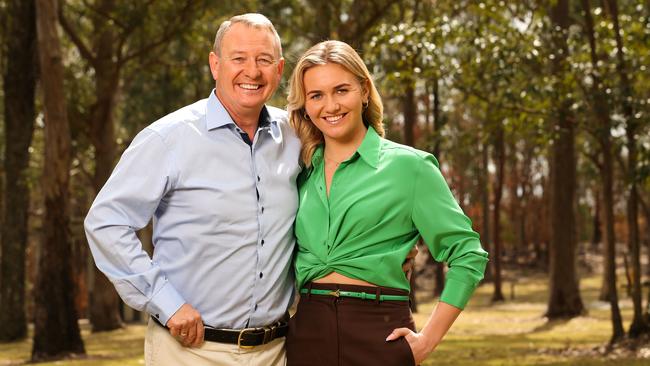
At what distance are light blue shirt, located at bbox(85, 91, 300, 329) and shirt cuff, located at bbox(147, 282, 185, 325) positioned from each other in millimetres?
20

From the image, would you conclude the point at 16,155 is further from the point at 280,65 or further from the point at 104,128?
the point at 280,65

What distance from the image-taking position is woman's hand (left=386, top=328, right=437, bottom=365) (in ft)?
14.3

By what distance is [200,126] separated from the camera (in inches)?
184

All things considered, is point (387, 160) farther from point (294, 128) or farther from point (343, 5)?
point (343, 5)

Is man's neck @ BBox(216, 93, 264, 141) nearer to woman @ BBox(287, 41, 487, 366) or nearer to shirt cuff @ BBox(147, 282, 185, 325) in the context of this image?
woman @ BBox(287, 41, 487, 366)

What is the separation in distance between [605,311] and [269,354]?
26080 mm

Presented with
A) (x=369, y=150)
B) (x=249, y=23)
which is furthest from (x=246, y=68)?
(x=369, y=150)

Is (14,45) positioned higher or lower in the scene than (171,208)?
higher

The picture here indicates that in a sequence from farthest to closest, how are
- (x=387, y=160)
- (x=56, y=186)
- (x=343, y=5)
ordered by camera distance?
(x=343, y=5) → (x=56, y=186) → (x=387, y=160)

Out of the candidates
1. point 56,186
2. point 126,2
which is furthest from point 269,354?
point 126,2

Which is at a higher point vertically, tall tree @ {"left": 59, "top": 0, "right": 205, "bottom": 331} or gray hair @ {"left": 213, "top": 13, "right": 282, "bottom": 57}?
tall tree @ {"left": 59, "top": 0, "right": 205, "bottom": 331}

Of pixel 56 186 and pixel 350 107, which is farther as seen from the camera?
pixel 56 186

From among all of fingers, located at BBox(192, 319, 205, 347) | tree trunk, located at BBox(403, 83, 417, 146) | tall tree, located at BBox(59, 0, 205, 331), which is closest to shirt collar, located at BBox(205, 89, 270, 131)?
fingers, located at BBox(192, 319, 205, 347)

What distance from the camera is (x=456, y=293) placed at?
4.48 meters
